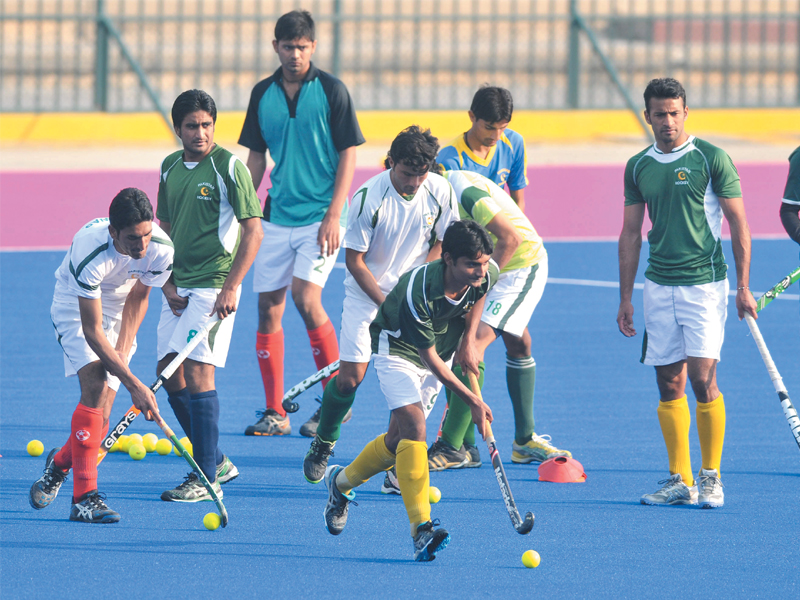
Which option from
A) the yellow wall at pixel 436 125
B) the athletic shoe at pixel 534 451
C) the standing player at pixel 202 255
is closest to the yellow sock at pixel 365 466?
the standing player at pixel 202 255

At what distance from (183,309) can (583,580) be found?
89.4 inches

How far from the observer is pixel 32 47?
1861 centimetres

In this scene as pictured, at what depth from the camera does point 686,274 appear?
5.70m

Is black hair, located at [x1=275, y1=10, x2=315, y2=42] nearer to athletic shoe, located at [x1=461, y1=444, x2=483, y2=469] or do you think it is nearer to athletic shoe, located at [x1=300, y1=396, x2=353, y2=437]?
athletic shoe, located at [x1=300, y1=396, x2=353, y2=437]

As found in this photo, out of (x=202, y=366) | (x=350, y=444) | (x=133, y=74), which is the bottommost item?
(x=350, y=444)

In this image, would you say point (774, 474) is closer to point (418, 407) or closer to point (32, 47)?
point (418, 407)

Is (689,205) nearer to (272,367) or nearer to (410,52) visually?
(272,367)

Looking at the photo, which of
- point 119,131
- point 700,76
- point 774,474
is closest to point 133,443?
point 774,474

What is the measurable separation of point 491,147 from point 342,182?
89cm

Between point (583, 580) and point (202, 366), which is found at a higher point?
point (202, 366)

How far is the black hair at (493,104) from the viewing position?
20.9 feet

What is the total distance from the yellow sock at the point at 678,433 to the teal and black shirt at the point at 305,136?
2.33 meters

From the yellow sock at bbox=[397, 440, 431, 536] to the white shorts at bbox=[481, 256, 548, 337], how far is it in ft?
4.62

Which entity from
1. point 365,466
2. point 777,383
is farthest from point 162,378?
point 777,383
